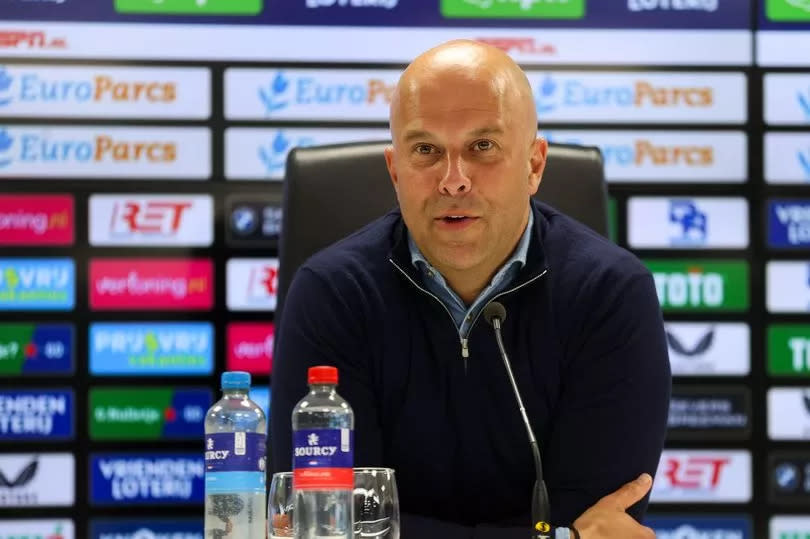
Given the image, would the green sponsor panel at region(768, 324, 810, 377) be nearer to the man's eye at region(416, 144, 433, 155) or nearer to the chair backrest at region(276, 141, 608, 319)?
the chair backrest at region(276, 141, 608, 319)

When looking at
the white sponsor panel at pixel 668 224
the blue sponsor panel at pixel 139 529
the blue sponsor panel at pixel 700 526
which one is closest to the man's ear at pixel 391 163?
the white sponsor panel at pixel 668 224

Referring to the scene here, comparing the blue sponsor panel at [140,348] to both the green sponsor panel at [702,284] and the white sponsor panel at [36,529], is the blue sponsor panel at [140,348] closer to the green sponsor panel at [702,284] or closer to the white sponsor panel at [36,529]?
the white sponsor panel at [36,529]

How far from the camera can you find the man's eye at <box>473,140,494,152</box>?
1.99 metres

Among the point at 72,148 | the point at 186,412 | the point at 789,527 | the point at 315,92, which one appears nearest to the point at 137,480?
the point at 186,412

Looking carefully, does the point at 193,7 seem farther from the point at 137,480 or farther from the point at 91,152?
the point at 137,480

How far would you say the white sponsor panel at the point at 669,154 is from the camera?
3.59 m

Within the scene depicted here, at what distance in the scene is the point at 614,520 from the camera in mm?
1775

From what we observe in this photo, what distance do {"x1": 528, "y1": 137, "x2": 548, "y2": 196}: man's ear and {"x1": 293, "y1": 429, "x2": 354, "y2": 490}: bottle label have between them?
0.93 meters

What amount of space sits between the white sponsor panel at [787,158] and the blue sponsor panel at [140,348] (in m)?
1.91

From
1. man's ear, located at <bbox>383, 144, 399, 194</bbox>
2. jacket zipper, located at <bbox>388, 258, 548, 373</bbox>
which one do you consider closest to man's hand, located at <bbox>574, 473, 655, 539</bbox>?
jacket zipper, located at <bbox>388, 258, 548, 373</bbox>

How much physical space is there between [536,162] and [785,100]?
6.00ft

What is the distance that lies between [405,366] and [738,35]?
2172mm

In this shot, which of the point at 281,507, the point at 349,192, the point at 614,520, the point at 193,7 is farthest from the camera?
the point at 193,7

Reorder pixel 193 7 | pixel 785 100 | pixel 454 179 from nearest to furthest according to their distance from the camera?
pixel 454 179, pixel 193 7, pixel 785 100
